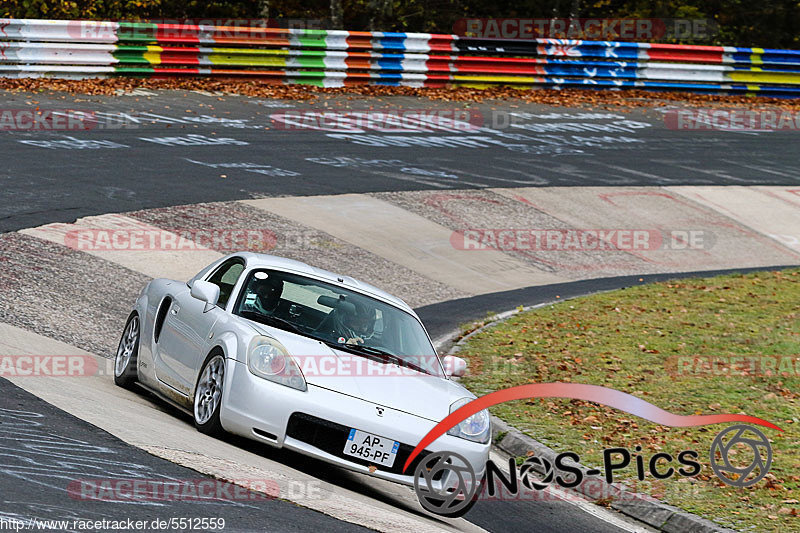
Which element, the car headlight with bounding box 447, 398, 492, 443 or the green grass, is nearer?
the car headlight with bounding box 447, 398, 492, 443

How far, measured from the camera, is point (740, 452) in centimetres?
914

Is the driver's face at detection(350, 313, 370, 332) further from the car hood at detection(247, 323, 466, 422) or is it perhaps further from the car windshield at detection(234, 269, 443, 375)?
the car hood at detection(247, 323, 466, 422)

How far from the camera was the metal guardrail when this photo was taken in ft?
79.5

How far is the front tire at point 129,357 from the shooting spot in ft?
31.0

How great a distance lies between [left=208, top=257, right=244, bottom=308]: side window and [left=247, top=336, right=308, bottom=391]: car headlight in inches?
45.8

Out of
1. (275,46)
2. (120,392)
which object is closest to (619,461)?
(120,392)

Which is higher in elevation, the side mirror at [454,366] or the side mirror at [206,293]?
the side mirror at [206,293]

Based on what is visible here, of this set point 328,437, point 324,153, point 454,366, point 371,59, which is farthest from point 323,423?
point 371,59

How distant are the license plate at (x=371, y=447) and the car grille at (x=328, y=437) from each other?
0.02 m

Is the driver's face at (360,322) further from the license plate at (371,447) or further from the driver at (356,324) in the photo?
the license plate at (371,447)

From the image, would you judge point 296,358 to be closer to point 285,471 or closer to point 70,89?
point 285,471

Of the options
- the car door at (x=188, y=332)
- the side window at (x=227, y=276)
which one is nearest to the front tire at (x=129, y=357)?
the car door at (x=188, y=332)

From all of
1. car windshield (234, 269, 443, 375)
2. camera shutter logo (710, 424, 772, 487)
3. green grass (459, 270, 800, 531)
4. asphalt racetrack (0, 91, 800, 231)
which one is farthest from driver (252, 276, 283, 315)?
asphalt racetrack (0, 91, 800, 231)

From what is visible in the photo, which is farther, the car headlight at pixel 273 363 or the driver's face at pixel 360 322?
the driver's face at pixel 360 322
